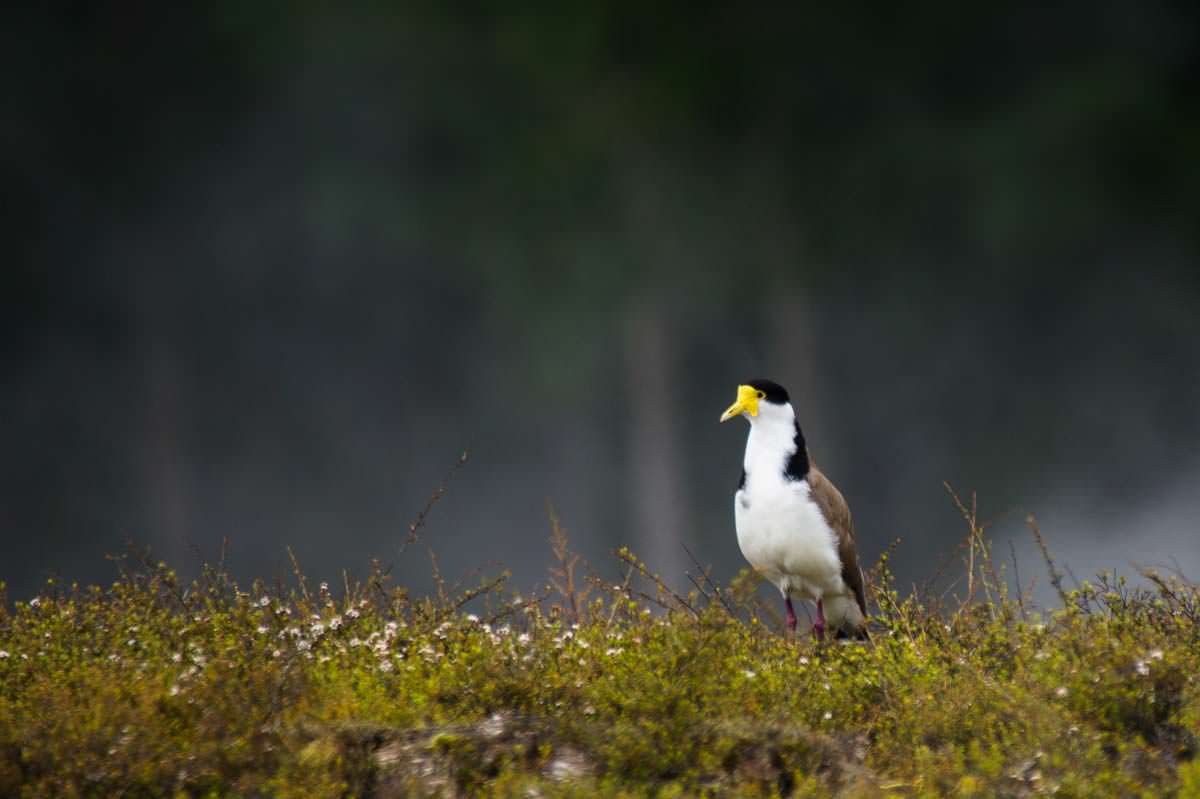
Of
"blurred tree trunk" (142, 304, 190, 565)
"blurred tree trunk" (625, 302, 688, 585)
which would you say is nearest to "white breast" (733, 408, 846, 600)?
"blurred tree trunk" (625, 302, 688, 585)

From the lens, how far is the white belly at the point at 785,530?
902 centimetres

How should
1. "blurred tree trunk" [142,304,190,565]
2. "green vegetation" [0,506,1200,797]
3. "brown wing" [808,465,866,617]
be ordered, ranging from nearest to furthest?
"green vegetation" [0,506,1200,797] < "brown wing" [808,465,866,617] < "blurred tree trunk" [142,304,190,565]

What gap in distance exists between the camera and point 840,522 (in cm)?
926

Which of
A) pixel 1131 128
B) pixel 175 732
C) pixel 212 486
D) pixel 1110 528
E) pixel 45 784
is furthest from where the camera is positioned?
pixel 212 486

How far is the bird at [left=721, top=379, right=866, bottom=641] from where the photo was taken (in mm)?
9031

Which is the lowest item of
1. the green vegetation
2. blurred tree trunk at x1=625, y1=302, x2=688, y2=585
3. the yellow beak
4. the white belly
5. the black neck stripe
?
the green vegetation

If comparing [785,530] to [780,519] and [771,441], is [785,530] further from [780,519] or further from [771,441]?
[771,441]

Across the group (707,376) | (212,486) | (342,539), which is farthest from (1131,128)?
(212,486)

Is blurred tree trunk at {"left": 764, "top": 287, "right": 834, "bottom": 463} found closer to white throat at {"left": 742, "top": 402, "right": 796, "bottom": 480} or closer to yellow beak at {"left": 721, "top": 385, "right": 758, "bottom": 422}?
yellow beak at {"left": 721, "top": 385, "right": 758, "bottom": 422}

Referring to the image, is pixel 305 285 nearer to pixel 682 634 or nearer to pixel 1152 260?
pixel 1152 260

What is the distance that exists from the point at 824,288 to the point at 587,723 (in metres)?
18.5

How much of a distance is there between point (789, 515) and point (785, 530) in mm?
83

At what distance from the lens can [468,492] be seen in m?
25.0

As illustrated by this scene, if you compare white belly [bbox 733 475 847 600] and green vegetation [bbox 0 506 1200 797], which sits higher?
white belly [bbox 733 475 847 600]
